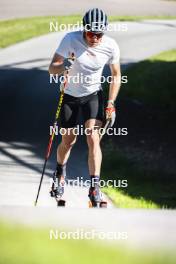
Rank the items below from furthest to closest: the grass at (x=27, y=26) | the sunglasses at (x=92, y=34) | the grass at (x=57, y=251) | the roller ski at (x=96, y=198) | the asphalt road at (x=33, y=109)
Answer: the grass at (x=27, y=26) → the asphalt road at (x=33, y=109) → the roller ski at (x=96, y=198) → the sunglasses at (x=92, y=34) → the grass at (x=57, y=251)

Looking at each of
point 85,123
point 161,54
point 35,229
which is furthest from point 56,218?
point 161,54

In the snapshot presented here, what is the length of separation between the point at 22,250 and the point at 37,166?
12.0 ft

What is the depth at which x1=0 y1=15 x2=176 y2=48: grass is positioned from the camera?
411 inches

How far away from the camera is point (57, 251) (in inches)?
266

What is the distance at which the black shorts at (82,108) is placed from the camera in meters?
8.89

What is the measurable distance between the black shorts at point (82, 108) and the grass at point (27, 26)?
1.60 metres

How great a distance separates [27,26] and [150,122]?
2.13 m

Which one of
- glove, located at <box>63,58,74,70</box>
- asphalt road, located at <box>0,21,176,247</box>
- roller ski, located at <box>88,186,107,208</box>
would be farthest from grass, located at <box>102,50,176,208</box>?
glove, located at <box>63,58,74,70</box>

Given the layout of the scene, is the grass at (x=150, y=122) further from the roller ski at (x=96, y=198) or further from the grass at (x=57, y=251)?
the grass at (x=57, y=251)

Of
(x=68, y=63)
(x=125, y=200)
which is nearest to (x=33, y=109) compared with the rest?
(x=125, y=200)

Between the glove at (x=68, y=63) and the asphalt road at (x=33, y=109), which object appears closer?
the glove at (x=68, y=63)

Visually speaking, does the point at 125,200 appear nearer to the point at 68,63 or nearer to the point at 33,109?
the point at 68,63

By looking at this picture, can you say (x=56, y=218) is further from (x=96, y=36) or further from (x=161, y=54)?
(x=161, y=54)

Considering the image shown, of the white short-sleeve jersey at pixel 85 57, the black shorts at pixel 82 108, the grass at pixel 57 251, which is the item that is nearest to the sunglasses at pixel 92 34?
the white short-sleeve jersey at pixel 85 57
